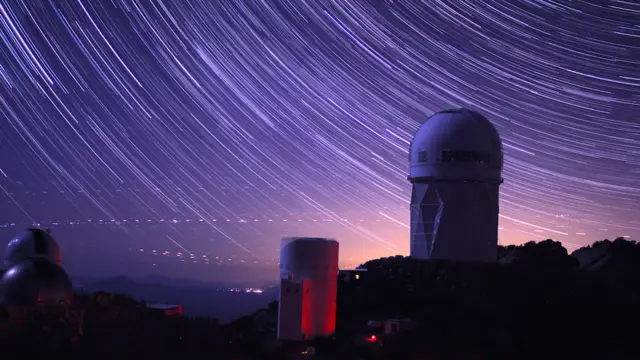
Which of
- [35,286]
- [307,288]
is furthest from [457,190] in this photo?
[35,286]

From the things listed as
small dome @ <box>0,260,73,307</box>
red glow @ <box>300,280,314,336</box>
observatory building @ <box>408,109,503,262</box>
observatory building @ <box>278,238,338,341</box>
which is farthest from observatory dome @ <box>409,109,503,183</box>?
small dome @ <box>0,260,73,307</box>

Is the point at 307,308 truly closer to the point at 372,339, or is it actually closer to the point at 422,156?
the point at 372,339

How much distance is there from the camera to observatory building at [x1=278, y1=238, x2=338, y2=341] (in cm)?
3744

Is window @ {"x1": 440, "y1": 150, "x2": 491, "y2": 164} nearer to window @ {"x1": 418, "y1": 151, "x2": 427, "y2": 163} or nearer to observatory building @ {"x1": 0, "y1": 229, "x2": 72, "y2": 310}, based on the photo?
window @ {"x1": 418, "y1": 151, "x2": 427, "y2": 163}

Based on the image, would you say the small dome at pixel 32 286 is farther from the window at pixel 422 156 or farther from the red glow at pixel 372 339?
the window at pixel 422 156

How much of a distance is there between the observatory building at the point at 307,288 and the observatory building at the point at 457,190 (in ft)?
30.8

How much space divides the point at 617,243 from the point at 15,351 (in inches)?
1546

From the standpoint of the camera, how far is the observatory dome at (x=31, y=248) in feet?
145

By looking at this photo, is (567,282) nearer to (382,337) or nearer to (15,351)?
(382,337)

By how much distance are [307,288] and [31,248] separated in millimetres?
17409

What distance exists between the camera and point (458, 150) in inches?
1800

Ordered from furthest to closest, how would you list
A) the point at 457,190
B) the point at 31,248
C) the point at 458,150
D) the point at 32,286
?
the point at 458,150, the point at 457,190, the point at 31,248, the point at 32,286

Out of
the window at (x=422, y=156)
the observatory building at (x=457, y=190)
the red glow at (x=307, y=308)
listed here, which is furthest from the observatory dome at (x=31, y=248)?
the window at (x=422, y=156)

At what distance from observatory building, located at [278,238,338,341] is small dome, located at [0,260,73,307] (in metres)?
11.0
